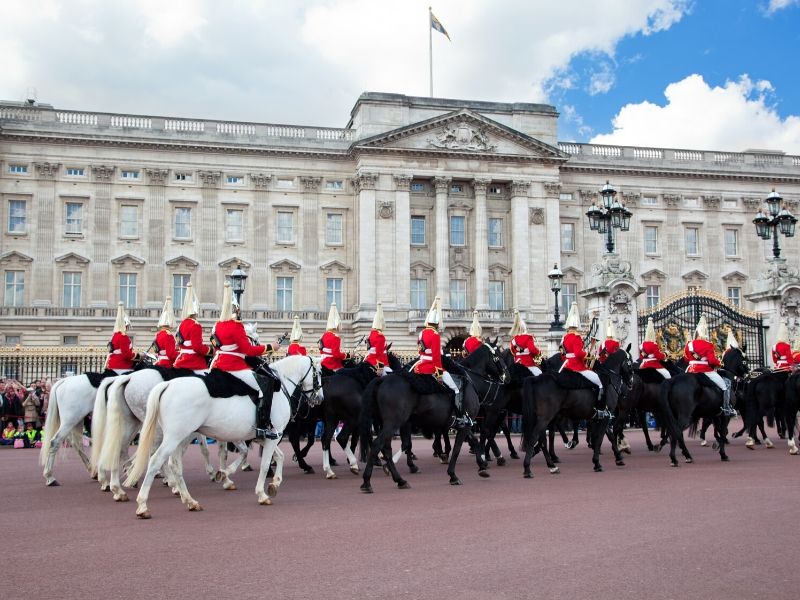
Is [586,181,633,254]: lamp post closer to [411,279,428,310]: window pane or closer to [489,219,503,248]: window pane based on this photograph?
[411,279,428,310]: window pane

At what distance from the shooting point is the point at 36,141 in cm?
4684

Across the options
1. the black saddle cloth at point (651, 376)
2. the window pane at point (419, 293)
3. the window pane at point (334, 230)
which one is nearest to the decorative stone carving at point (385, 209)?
the window pane at point (334, 230)

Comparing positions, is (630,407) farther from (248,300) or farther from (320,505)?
(248,300)

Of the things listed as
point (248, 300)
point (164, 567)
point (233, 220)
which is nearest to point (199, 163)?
point (233, 220)

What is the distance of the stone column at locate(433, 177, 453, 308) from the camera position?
50062 millimetres

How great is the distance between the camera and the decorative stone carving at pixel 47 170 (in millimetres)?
46844

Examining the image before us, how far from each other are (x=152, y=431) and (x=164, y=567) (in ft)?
11.0

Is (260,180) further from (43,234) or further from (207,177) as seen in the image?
(43,234)

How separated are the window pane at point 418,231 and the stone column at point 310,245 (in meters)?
5.67

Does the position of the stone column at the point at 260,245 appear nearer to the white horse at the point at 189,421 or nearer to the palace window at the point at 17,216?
the palace window at the point at 17,216

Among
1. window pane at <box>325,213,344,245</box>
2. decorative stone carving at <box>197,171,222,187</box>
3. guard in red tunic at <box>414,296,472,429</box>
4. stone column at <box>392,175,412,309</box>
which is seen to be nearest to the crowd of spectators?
guard in red tunic at <box>414,296,472,429</box>

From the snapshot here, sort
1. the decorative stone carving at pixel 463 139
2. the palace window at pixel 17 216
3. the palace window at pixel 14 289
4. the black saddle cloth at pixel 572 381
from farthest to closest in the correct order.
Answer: the decorative stone carving at pixel 463 139 < the palace window at pixel 17 216 < the palace window at pixel 14 289 < the black saddle cloth at pixel 572 381

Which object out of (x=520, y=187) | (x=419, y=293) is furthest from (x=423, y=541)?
(x=520, y=187)

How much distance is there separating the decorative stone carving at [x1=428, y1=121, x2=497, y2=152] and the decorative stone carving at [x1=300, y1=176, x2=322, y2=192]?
6991 mm
